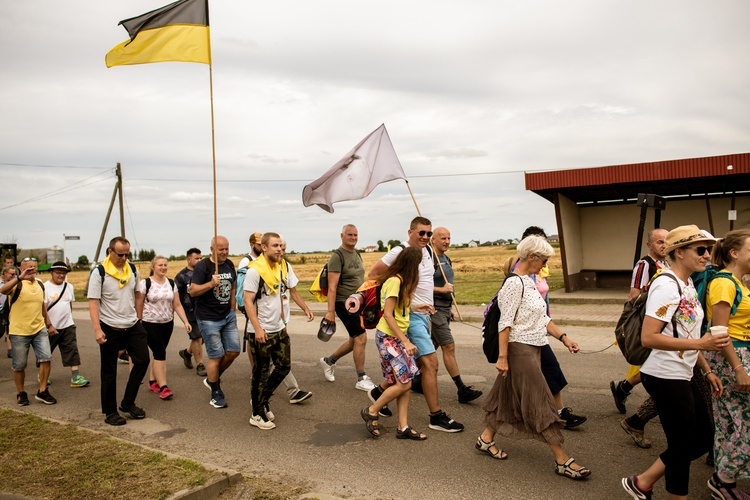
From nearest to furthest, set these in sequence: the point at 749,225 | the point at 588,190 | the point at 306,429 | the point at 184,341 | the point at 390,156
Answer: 1. the point at 306,429
2. the point at 390,156
3. the point at 184,341
4. the point at 749,225
5. the point at 588,190

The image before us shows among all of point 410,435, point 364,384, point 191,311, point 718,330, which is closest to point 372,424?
point 410,435

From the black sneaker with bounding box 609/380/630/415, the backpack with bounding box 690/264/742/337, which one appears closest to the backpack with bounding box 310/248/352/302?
the black sneaker with bounding box 609/380/630/415

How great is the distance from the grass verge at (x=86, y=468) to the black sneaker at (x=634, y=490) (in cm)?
275

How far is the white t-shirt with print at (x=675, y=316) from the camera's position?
356cm

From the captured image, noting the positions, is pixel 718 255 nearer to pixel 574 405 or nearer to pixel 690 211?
pixel 574 405

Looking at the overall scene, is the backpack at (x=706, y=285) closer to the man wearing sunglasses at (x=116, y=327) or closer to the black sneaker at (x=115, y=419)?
the man wearing sunglasses at (x=116, y=327)

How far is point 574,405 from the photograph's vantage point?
622 centimetres

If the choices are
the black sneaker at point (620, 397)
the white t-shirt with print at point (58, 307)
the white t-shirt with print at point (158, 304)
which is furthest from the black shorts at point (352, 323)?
the white t-shirt with print at point (58, 307)

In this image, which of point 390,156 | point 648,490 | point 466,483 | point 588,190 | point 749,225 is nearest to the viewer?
point 648,490

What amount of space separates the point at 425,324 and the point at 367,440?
1.17 metres

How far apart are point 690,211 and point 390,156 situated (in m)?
12.6

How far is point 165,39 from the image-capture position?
7617 mm

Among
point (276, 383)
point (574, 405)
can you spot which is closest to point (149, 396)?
point (276, 383)

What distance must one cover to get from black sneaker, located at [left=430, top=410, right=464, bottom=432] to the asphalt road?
74mm
